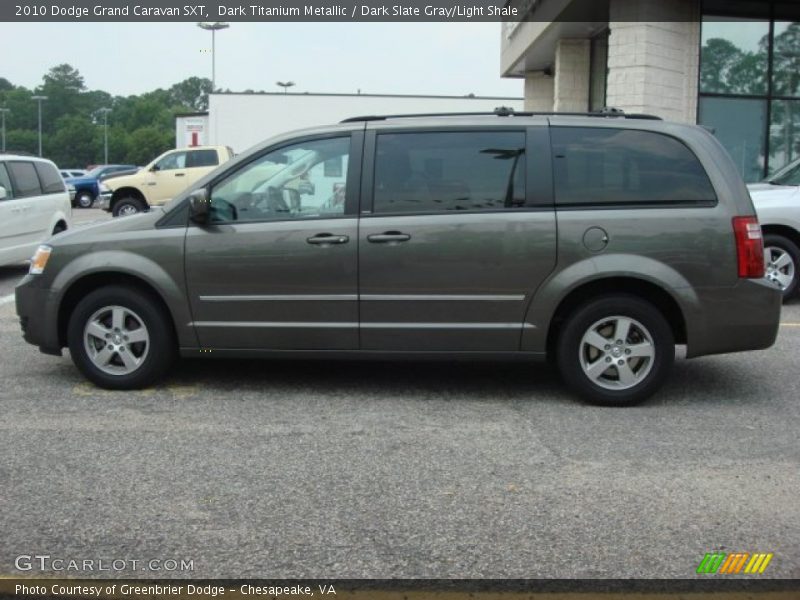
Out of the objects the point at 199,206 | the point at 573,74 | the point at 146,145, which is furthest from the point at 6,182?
the point at 146,145

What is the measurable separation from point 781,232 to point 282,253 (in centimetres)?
614

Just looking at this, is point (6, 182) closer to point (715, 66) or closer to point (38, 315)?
point (38, 315)

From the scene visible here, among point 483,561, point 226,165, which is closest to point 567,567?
point 483,561

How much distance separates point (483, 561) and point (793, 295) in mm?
7773

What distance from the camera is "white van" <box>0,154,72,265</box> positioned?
450 inches

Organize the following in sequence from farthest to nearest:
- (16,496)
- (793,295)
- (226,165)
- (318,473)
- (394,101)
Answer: (394,101)
(793,295)
(226,165)
(318,473)
(16,496)

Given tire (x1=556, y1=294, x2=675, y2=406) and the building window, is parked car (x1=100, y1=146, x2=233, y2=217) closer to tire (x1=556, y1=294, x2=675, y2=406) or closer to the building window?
the building window

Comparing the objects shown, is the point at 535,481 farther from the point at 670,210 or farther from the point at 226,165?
the point at 226,165

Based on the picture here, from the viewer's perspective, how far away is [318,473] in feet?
14.7

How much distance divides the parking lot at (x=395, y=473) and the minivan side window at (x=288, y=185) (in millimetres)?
1229

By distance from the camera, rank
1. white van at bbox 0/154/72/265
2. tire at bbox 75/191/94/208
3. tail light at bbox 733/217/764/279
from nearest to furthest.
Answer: tail light at bbox 733/217/764/279, white van at bbox 0/154/72/265, tire at bbox 75/191/94/208

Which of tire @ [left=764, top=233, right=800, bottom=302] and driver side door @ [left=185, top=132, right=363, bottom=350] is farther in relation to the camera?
tire @ [left=764, top=233, right=800, bottom=302]

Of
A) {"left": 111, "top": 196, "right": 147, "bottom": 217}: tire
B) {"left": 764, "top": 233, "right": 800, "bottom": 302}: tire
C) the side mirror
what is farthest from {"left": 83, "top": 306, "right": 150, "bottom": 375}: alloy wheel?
{"left": 111, "top": 196, "right": 147, "bottom": 217}: tire

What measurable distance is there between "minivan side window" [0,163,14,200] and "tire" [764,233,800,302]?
9.28 metres
